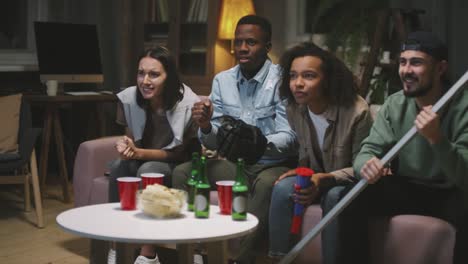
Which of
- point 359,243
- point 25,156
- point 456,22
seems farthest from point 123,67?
point 359,243

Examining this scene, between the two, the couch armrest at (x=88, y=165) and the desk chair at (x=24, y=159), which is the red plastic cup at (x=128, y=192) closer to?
the couch armrest at (x=88, y=165)

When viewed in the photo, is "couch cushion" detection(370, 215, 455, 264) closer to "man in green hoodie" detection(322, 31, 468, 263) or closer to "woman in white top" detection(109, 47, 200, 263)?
"man in green hoodie" detection(322, 31, 468, 263)

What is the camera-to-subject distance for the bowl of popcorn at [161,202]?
7.68 ft

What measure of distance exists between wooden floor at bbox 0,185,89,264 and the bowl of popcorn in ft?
3.95

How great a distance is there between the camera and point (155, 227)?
2.25 m

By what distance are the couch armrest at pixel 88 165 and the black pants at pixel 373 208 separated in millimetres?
1415

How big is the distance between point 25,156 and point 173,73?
113 cm

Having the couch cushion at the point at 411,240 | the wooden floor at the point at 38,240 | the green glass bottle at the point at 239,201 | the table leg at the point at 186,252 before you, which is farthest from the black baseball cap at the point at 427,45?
the wooden floor at the point at 38,240

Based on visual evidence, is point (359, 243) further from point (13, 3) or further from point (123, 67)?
point (13, 3)

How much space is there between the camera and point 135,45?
5.53 m

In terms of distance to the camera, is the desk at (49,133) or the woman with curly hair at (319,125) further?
the desk at (49,133)

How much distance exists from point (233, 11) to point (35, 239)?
1968mm

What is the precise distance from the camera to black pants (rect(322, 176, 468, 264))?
103 inches

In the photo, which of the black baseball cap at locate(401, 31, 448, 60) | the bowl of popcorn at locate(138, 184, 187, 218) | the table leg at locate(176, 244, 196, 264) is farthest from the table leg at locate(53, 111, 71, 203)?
the black baseball cap at locate(401, 31, 448, 60)
